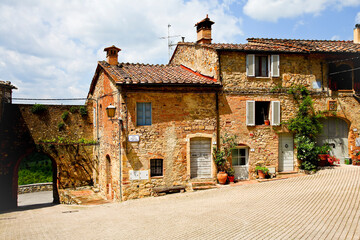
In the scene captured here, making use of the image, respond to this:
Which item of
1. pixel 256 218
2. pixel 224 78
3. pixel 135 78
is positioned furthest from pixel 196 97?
pixel 256 218

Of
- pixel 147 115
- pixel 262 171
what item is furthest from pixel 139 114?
pixel 262 171

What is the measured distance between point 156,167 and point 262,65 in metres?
7.22

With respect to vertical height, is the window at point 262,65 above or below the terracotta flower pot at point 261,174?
above

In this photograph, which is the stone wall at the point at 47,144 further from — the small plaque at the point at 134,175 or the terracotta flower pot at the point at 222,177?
the terracotta flower pot at the point at 222,177

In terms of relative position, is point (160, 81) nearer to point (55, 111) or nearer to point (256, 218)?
point (256, 218)

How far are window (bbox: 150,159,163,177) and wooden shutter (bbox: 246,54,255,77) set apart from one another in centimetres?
598

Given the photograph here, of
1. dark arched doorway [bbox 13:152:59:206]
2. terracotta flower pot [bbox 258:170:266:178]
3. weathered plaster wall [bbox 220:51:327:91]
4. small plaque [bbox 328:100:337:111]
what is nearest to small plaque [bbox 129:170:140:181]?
weathered plaster wall [bbox 220:51:327:91]

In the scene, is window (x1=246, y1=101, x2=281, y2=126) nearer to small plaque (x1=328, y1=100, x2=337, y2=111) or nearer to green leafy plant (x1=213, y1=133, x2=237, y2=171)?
green leafy plant (x1=213, y1=133, x2=237, y2=171)

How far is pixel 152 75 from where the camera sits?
47.2 ft

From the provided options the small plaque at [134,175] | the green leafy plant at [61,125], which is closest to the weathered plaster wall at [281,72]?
the small plaque at [134,175]

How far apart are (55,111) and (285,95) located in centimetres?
1367

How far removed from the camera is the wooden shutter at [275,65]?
1484cm

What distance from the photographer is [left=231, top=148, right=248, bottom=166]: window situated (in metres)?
14.8

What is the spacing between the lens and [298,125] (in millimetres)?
15031
